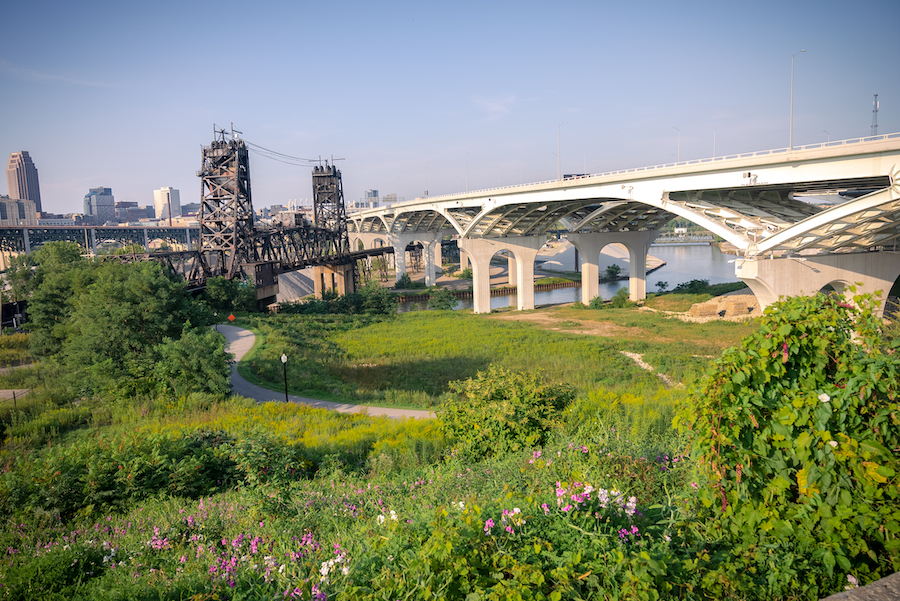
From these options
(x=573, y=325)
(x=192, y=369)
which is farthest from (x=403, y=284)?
(x=192, y=369)

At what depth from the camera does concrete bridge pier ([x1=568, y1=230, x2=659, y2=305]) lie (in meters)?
48.9

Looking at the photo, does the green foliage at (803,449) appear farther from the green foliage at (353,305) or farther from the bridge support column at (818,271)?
the green foliage at (353,305)

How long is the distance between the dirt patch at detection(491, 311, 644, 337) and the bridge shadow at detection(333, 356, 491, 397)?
1202cm

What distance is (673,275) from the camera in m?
A: 77.6

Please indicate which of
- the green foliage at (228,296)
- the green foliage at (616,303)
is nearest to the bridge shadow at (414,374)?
the green foliage at (228,296)

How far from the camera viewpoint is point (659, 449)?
632cm

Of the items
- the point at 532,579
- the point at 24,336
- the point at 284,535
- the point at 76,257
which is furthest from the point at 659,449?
the point at 76,257

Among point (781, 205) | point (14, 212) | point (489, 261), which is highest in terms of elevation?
point (14, 212)

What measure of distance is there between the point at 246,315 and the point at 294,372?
1689cm

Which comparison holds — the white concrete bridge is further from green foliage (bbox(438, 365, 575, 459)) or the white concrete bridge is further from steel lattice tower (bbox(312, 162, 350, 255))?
steel lattice tower (bbox(312, 162, 350, 255))

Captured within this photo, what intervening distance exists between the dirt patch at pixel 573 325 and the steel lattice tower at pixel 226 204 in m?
22.9

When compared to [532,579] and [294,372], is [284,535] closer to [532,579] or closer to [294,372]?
[532,579]

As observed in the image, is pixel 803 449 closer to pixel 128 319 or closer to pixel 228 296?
pixel 128 319

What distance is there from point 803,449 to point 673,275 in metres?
81.1
